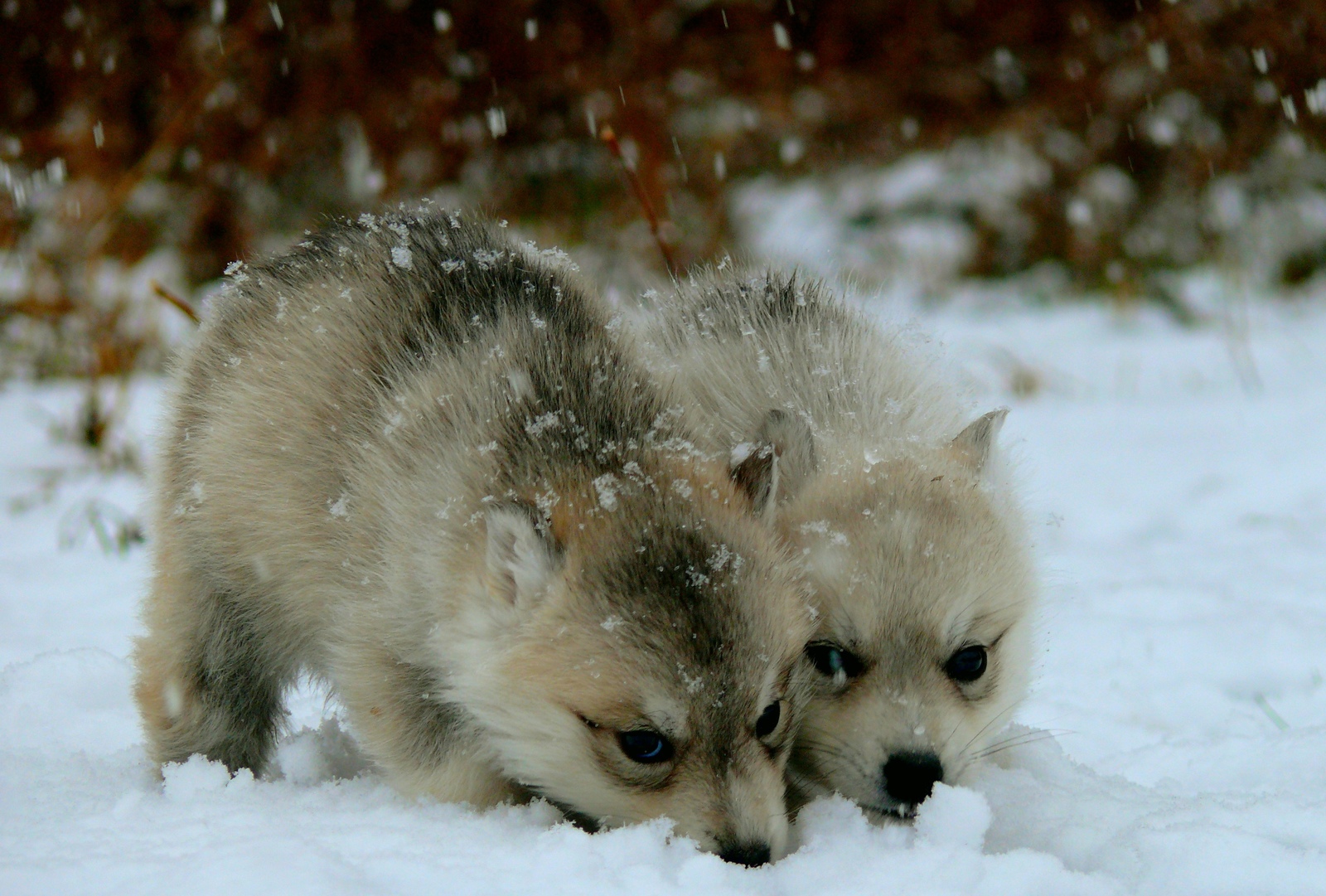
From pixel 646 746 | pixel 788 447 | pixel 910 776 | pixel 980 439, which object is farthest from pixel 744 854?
pixel 980 439

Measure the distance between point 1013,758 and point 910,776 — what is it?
0.61 meters

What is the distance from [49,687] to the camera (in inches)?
146

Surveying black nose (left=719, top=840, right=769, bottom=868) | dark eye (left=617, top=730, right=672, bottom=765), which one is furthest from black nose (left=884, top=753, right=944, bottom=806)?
dark eye (left=617, top=730, right=672, bottom=765)

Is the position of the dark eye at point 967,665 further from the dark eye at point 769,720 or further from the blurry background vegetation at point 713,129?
the blurry background vegetation at point 713,129

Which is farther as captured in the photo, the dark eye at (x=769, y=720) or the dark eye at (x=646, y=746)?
the dark eye at (x=769, y=720)

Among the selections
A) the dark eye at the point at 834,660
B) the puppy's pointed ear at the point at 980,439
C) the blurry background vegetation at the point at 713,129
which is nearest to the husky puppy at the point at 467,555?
the dark eye at the point at 834,660

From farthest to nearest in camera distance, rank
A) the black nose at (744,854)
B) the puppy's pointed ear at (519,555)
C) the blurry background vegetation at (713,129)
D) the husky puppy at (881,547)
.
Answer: the blurry background vegetation at (713,129), the husky puppy at (881,547), the puppy's pointed ear at (519,555), the black nose at (744,854)

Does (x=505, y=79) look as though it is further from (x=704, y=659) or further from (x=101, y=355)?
(x=704, y=659)

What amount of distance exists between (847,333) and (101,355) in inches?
204

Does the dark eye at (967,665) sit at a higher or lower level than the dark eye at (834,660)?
lower

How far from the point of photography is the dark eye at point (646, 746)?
2.59 m

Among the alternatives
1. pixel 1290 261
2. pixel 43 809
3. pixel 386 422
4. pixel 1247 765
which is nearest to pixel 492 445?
pixel 386 422

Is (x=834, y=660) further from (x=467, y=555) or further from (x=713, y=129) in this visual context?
(x=713, y=129)

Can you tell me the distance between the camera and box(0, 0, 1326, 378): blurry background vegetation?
1115cm
